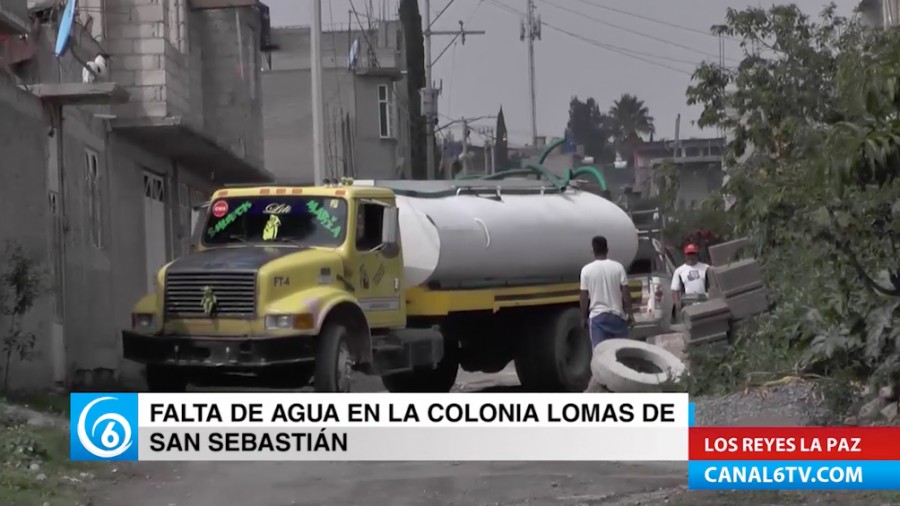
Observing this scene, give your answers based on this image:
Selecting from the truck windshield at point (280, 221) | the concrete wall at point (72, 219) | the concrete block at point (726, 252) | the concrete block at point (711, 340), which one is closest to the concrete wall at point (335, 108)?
the concrete wall at point (72, 219)

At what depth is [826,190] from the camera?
10711 mm

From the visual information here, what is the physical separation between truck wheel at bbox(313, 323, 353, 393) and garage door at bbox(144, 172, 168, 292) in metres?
8.58

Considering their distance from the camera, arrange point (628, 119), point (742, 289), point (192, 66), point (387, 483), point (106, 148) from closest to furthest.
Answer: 1. point (387, 483)
2. point (742, 289)
3. point (106, 148)
4. point (192, 66)
5. point (628, 119)

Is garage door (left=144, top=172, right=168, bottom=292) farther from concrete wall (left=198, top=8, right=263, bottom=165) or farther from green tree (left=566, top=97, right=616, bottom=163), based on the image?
green tree (left=566, top=97, right=616, bottom=163)

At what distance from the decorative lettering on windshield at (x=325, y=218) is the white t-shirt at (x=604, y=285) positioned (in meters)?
2.66

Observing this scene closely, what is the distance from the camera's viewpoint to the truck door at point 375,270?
567 inches

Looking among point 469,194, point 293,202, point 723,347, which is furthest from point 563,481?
point 469,194

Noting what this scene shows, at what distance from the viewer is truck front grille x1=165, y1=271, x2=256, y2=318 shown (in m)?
13.2

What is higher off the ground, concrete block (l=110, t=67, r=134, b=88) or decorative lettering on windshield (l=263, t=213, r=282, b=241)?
concrete block (l=110, t=67, r=134, b=88)

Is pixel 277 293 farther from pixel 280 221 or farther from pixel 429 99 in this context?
pixel 429 99

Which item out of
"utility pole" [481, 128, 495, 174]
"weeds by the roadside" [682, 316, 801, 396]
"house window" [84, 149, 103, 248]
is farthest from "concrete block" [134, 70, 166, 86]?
"utility pole" [481, 128, 495, 174]

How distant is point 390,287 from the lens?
49.0ft

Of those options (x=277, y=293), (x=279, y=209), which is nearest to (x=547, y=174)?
(x=279, y=209)

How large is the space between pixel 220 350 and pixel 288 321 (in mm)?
725
